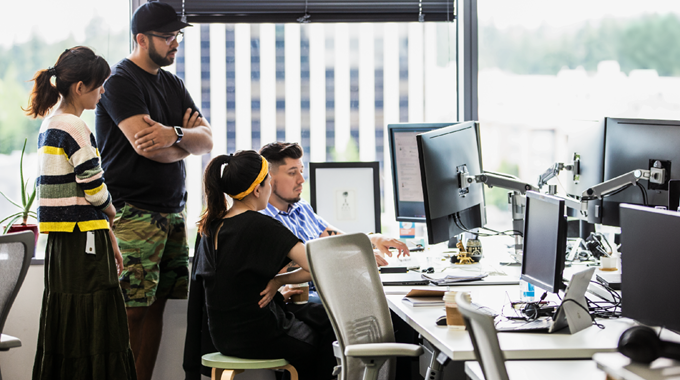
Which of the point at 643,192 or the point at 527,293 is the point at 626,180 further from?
the point at 527,293

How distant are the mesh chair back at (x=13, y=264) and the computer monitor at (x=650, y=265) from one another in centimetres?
174

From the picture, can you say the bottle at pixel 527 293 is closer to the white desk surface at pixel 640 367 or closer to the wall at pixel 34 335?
the white desk surface at pixel 640 367

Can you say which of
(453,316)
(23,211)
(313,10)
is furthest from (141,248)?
(313,10)

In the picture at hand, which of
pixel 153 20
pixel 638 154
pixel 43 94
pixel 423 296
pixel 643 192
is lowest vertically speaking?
pixel 423 296

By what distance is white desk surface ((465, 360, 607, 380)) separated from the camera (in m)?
1.53

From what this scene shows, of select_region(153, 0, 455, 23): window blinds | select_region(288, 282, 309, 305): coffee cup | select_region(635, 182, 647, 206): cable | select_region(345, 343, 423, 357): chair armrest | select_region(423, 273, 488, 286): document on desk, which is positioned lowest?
select_region(288, 282, 309, 305): coffee cup

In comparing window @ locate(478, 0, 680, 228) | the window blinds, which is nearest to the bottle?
window @ locate(478, 0, 680, 228)

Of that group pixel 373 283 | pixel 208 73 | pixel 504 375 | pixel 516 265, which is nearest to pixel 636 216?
pixel 504 375

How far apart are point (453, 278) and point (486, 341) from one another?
4.20ft

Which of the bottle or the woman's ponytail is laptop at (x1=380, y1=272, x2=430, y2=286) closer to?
the bottle

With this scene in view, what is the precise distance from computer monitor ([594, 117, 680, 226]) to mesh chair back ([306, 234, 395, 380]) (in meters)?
1.03

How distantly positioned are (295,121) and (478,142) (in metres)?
1.22

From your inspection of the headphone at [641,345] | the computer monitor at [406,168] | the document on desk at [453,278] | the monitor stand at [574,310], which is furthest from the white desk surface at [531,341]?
the computer monitor at [406,168]

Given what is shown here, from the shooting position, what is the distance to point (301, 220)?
301cm
